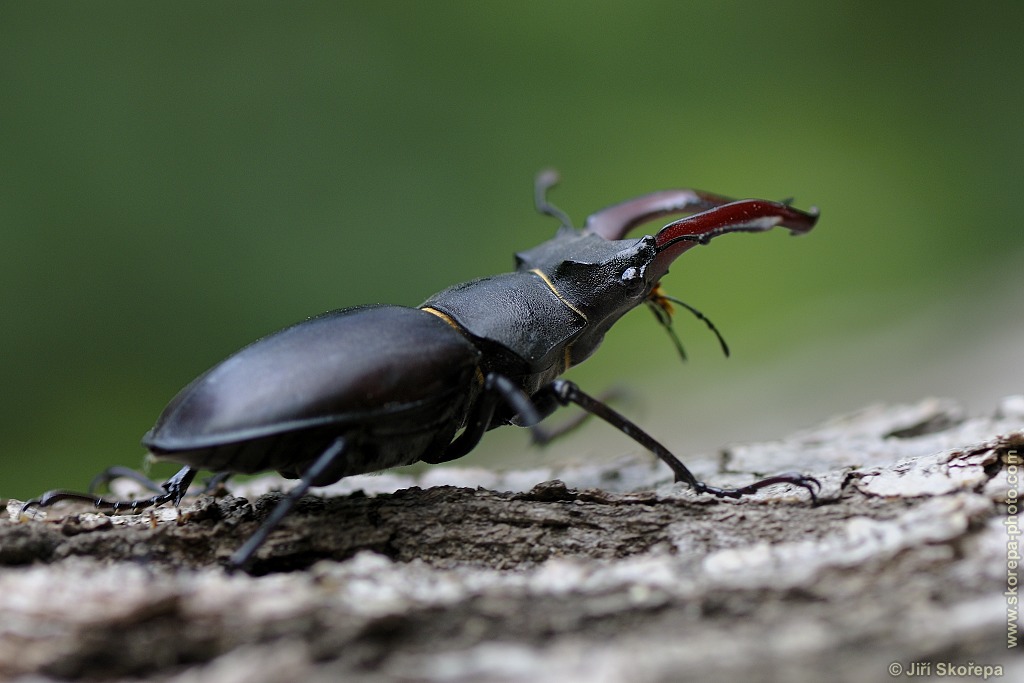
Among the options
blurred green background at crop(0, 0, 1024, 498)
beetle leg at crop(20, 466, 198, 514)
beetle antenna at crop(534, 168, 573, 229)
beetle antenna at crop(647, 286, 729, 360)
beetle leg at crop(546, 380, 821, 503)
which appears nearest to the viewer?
beetle leg at crop(546, 380, 821, 503)

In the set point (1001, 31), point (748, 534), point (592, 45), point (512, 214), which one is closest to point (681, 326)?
point (512, 214)

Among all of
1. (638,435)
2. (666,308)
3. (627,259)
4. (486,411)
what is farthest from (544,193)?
(638,435)

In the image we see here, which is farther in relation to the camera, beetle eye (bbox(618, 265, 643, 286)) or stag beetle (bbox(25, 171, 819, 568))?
beetle eye (bbox(618, 265, 643, 286))

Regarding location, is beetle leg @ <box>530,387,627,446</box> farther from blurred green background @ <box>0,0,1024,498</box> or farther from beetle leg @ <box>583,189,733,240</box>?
beetle leg @ <box>583,189,733,240</box>

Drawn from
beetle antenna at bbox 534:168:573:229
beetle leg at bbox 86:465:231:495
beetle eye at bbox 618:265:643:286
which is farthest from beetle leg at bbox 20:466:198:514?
beetle antenna at bbox 534:168:573:229

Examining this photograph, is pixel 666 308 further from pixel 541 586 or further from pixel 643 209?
pixel 541 586

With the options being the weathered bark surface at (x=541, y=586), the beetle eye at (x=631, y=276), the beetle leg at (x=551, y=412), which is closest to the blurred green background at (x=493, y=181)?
the beetle leg at (x=551, y=412)
